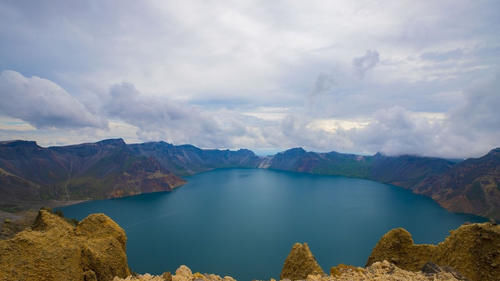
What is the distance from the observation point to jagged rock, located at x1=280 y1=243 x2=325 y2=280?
2486 centimetres

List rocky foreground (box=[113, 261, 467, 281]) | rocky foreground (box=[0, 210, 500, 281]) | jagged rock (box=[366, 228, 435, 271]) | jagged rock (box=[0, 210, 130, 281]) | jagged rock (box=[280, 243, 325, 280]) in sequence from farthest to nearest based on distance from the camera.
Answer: jagged rock (box=[280, 243, 325, 280]) < jagged rock (box=[366, 228, 435, 271]) < jagged rock (box=[0, 210, 130, 281]) < rocky foreground (box=[0, 210, 500, 281]) < rocky foreground (box=[113, 261, 467, 281])

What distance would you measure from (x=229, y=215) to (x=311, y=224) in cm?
4726

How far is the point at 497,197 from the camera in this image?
170000mm

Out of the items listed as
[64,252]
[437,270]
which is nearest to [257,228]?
[64,252]

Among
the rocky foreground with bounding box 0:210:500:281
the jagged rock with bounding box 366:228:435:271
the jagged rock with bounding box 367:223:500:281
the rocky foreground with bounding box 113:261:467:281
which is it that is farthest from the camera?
the jagged rock with bounding box 366:228:435:271

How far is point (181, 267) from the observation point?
18.9m

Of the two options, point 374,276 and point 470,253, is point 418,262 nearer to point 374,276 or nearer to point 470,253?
point 470,253

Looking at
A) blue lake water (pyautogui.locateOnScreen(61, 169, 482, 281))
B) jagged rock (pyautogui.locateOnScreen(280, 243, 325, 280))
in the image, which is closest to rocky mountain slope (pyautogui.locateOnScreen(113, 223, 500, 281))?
jagged rock (pyautogui.locateOnScreen(280, 243, 325, 280))

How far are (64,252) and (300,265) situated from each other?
22.1 m

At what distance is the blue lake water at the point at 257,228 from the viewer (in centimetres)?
7600

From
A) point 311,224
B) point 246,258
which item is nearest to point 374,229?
point 311,224

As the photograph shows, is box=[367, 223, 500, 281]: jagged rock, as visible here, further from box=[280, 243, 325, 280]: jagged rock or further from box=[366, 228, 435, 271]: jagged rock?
box=[280, 243, 325, 280]: jagged rock

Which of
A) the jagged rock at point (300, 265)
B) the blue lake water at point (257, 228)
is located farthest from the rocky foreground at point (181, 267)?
the blue lake water at point (257, 228)

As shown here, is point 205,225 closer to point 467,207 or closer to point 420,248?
point 420,248
